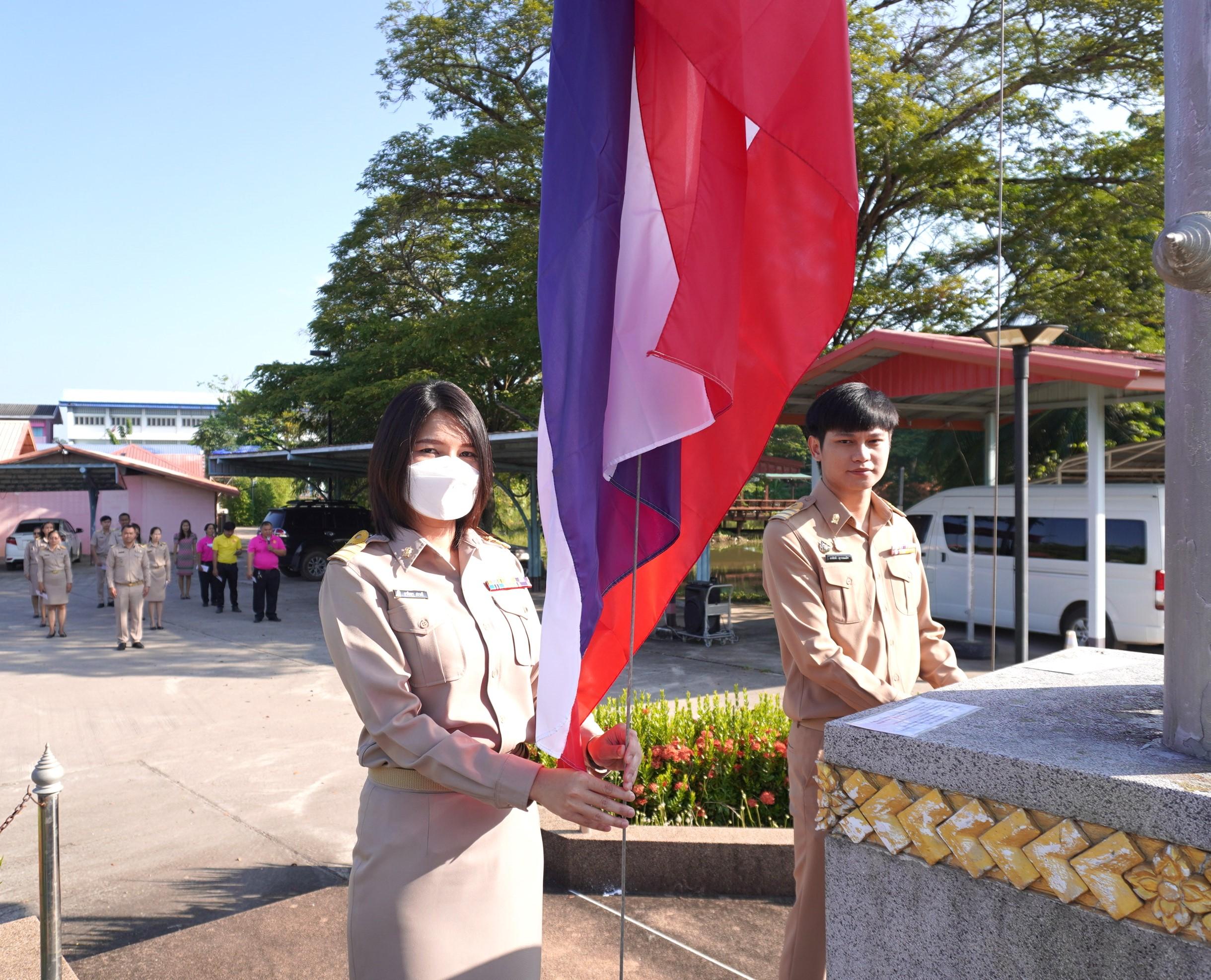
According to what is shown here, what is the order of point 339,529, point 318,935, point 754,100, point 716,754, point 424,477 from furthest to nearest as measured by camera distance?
point 339,529
point 716,754
point 318,935
point 424,477
point 754,100

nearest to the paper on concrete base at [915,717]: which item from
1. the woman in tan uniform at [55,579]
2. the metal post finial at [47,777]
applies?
the metal post finial at [47,777]

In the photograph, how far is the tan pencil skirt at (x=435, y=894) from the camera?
2.11 metres

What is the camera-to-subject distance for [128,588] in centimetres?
1357

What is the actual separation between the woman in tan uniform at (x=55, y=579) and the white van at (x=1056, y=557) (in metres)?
12.6

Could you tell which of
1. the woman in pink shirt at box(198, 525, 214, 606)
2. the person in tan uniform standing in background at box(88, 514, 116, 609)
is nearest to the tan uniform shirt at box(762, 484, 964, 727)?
the woman in pink shirt at box(198, 525, 214, 606)

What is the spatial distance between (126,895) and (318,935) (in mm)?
1447

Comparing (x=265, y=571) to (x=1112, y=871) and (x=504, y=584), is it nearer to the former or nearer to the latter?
(x=504, y=584)

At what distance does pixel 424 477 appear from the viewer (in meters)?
2.33

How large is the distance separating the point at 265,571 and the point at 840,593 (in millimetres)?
14514

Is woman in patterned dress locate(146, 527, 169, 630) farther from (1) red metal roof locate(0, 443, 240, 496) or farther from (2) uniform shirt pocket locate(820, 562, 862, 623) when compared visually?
(2) uniform shirt pocket locate(820, 562, 862, 623)

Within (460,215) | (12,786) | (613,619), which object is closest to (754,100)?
(613,619)

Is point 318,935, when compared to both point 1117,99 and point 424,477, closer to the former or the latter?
point 424,477

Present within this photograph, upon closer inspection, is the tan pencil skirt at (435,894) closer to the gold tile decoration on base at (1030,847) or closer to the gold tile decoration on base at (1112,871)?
the gold tile decoration on base at (1030,847)

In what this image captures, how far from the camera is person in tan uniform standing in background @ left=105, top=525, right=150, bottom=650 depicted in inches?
531
